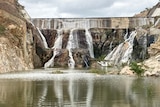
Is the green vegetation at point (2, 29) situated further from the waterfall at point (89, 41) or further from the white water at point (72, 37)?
the waterfall at point (89, 41)

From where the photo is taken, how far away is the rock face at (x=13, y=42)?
5844 centimetres

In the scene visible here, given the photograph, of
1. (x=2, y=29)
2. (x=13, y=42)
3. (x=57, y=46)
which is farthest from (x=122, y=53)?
(x=2, y=29)

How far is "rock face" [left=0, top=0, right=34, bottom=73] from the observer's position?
192 ft

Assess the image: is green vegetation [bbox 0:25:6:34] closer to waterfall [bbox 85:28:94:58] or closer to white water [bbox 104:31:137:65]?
white water [bbox 104:31:137:65]

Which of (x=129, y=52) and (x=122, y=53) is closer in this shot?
(x=129, y=52)

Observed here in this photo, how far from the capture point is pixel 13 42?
64.2m

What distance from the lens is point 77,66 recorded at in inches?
3214

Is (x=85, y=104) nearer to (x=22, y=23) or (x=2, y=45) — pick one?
(x=2, y=45)

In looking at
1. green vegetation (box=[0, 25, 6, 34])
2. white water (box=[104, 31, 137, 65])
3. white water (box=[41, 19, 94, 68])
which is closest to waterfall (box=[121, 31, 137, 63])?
white water (box=[104, 31, 137, 65])

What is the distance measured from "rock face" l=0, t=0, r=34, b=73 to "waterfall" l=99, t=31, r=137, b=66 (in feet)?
52.4

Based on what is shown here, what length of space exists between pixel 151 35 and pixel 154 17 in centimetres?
1614

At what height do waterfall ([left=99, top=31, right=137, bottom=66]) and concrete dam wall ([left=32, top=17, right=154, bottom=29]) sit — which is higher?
concrete dam wall ([left=32, top=17, right=154, bottom=29])

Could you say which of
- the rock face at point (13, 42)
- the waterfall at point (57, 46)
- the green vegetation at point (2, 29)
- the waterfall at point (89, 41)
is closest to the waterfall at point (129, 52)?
the waterfall at point (89, 41)

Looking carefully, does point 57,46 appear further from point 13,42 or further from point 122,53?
point 13,42
